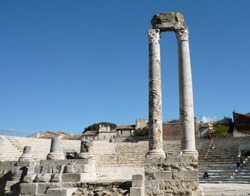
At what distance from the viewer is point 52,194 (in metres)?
9.46

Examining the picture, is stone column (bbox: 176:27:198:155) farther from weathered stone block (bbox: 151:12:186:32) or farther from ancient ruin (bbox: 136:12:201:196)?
weathered stone block (bbox: 151:12:186:32)

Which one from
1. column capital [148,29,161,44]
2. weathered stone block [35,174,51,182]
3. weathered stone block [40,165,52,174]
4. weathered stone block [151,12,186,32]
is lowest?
weathered stone block [35,174,51,182]

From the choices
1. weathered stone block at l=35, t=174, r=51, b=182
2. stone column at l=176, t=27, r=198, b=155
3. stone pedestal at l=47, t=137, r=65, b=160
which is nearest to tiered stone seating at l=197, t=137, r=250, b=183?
stone column at l=176, t=27, r=198, b=155

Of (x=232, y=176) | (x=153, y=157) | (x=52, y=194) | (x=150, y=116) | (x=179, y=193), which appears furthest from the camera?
(x=232, y=176)

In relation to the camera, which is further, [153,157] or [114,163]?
[114,163]

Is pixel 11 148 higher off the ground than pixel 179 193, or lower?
higher

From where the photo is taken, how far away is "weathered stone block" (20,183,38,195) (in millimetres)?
10328

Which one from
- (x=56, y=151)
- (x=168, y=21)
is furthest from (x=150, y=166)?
(x=168, y=21)

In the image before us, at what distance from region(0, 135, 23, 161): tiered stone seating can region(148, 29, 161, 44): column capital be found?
1971cm

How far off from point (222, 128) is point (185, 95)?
4203 centimetres

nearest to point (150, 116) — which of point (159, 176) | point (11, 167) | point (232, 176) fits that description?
point (159, 176)

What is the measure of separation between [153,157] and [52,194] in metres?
4.64

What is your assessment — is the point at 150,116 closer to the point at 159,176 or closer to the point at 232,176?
the point at 159,176

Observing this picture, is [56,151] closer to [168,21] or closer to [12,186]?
[12,186]
